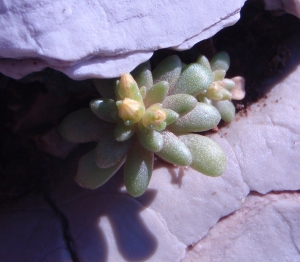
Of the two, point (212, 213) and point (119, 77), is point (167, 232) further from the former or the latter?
point (119, 77)

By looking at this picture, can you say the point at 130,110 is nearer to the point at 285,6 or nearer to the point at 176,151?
the point at 176,151

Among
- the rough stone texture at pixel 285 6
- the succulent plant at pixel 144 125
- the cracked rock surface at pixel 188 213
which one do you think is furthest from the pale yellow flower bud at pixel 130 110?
the rough stone texture at pixel 285 6

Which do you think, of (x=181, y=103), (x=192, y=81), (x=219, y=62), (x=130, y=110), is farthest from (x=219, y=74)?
(x=130, y=110)

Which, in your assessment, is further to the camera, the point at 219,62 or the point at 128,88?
the point at 219,62

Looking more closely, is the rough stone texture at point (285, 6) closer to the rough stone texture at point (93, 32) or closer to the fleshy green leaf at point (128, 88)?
the rough stone texture at point (93, 32)

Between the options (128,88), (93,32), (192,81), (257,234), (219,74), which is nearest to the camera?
(93,32)

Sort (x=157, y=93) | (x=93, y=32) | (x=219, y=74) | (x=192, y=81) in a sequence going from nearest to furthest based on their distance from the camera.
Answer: (x=93, y=32)
(x=157, y=93)
(x=192, y=81)
(x=219, y=74)

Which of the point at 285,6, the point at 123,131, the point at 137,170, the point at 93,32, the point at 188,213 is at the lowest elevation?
the point at 188,213
